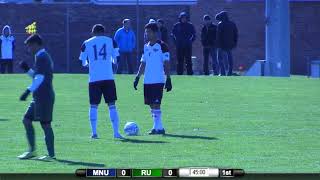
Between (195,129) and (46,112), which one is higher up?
(46,112)

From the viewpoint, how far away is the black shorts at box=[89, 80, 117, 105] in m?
19.3

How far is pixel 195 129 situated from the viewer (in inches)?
831

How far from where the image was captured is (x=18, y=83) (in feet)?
115

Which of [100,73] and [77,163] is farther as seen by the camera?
[100,73]

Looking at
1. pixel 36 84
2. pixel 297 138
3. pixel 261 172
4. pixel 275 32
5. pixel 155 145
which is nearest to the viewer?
pixel 261 172

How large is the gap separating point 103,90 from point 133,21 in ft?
91.8

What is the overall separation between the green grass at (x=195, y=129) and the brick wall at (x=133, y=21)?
41.3 ft

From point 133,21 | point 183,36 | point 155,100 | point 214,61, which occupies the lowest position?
point 155,100

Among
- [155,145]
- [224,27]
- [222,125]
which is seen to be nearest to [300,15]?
[224,27]

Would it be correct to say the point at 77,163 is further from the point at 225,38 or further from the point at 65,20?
the point at 65,20

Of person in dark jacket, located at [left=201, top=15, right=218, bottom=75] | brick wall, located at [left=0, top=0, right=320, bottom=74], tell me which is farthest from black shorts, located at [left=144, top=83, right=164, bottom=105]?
brick wall, located at [left=0, top=0, right=320, bottom=74]

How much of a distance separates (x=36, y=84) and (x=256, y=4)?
3239cm

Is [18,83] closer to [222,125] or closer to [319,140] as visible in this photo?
[222,125]

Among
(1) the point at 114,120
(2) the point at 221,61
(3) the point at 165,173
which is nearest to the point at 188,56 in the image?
(2) the point at 221,61
